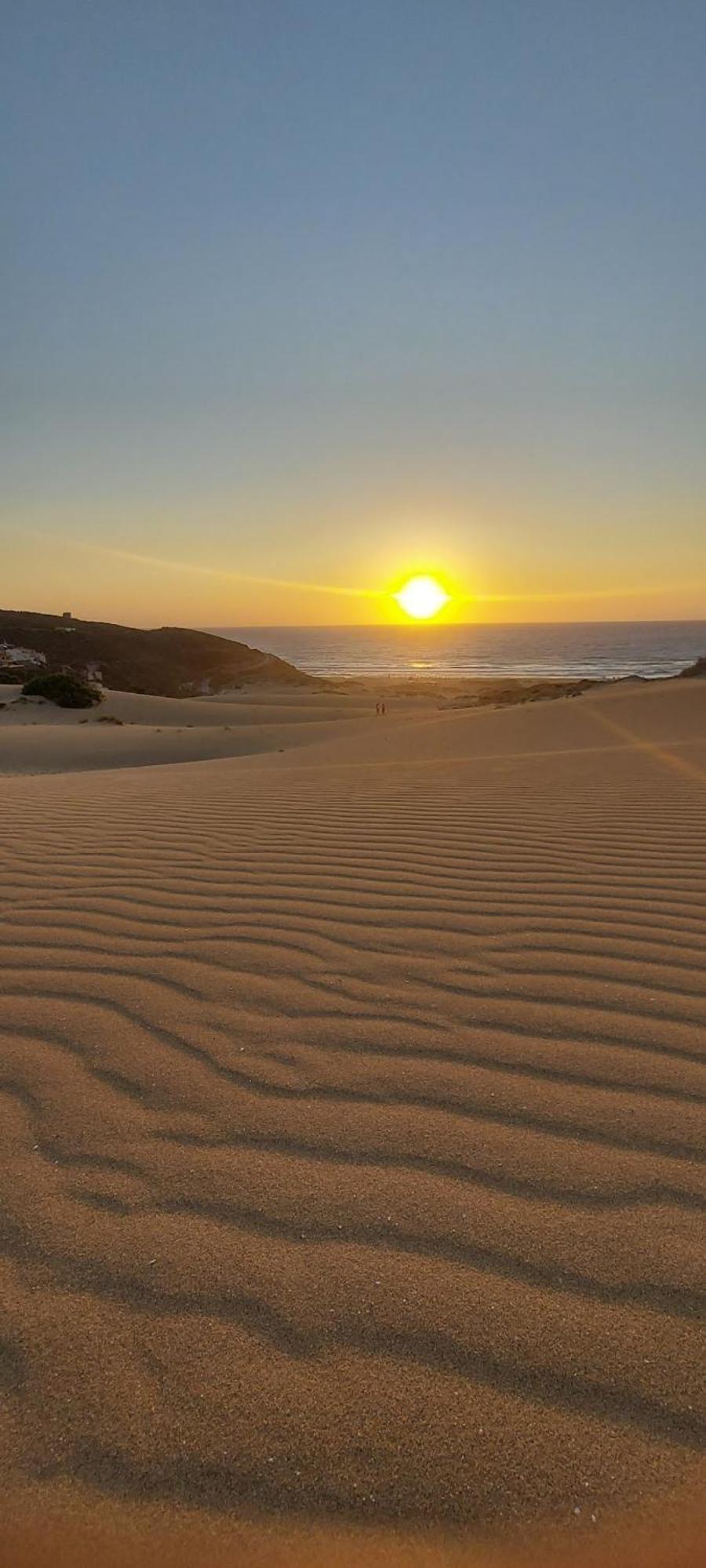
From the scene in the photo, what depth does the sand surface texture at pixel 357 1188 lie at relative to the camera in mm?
1291

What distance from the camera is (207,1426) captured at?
1.33 metres

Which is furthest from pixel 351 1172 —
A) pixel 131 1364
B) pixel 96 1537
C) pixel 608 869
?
pixel 608 869

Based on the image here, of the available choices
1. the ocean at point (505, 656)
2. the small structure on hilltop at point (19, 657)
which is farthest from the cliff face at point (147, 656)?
the ocean at point (505, 656)

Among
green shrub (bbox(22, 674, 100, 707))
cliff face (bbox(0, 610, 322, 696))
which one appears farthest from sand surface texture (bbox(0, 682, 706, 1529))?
cliff face (bbox(0, 610, 322, 696))

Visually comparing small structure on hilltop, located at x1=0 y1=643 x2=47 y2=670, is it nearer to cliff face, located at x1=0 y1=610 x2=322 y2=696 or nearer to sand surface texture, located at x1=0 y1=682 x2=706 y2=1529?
cliff face, located at x1=0 y1=610 x2=322 y2=696

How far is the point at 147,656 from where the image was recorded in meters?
51.5

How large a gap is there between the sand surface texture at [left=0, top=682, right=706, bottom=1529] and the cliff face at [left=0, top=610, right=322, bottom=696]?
1587 inches

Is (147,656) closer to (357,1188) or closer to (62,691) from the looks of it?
(62,691)

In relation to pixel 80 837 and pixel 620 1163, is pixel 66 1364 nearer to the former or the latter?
pixel 620 1163

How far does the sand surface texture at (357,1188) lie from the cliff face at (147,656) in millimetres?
40298

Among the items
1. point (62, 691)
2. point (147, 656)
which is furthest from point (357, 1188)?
point (147, 656)

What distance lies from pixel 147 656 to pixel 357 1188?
52.4 meters

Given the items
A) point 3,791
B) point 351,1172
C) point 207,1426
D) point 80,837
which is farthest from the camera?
point 3,791

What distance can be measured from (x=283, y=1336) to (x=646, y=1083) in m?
1.23
